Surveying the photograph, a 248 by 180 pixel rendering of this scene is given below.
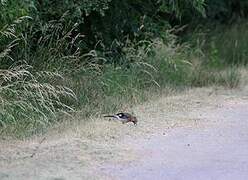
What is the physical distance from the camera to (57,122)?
1002 centimetres

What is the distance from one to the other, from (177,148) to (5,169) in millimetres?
2277

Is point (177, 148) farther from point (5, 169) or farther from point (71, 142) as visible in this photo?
point (5, 169)

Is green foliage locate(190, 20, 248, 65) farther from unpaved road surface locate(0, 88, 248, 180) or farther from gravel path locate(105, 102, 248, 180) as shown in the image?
gravel path locate(105, 102, 248, 180)

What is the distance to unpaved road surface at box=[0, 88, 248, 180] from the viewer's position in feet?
24.8

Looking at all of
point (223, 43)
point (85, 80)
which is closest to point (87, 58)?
point (85, 80)

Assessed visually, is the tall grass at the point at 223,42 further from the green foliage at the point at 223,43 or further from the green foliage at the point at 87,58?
the green foliage at the point at 87,58

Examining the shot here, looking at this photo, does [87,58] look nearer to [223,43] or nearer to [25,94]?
[25,94]

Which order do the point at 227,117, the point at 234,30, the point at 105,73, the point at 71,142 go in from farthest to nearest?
the point at 234,30, the point at 105,73, the point at 227,117, the point at 71,142

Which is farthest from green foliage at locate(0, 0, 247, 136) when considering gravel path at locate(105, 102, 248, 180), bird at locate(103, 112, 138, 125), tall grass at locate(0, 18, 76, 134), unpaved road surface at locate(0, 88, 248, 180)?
gravel path at locate(105, 102, 248, 180)

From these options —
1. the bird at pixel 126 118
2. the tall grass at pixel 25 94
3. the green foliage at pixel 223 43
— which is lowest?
the green foliage at pixel 223 43

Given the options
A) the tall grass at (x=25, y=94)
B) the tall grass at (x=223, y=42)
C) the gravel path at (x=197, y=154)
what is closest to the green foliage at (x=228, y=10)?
the tall grass at (x=223, y=42)

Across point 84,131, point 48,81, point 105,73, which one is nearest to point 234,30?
point 105,73

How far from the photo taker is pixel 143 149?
8.62 meters

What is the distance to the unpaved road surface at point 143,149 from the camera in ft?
24.8
